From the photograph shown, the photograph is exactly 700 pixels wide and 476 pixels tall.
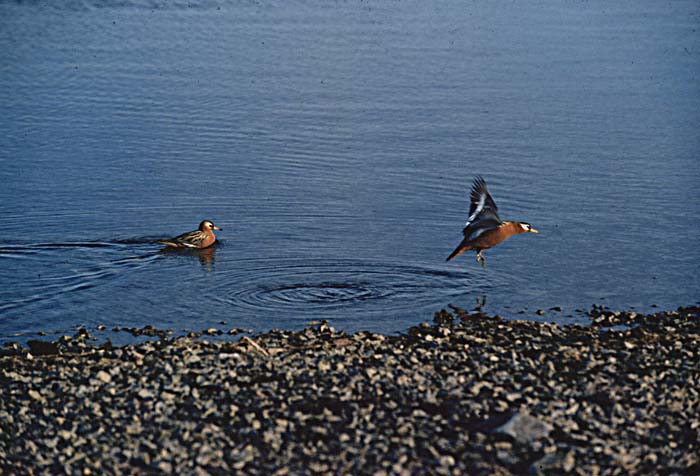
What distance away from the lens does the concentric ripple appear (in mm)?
15078

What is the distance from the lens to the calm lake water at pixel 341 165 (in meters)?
15.8

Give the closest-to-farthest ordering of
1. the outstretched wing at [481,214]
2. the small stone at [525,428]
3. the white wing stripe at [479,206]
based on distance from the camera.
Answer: the small stone at [525,428] → the outstretched wing at [481,214] → the white wing stripe at [479,206]

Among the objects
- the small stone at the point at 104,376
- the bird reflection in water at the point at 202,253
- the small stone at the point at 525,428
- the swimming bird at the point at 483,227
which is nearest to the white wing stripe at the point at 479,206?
the swimming bird at the point at 483,227

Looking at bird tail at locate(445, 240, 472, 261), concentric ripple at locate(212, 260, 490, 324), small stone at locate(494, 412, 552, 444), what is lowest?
small stone at locate(494, 412, 552, 444)

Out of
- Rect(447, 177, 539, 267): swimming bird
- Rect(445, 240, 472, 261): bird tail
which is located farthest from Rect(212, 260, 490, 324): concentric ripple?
Rect(447, 177, 539, 267): swimming bird

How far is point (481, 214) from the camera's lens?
1661 cm

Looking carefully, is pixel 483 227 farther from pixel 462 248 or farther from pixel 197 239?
pixel 197 239

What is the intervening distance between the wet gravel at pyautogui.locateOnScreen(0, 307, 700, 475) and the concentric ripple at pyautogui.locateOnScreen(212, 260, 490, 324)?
43.2 inches

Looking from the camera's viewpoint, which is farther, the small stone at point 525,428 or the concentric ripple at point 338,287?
the concentric ripple at point 338,287

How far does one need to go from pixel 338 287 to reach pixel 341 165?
258 inches

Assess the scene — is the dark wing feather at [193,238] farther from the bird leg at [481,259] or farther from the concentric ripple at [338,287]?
the bird leg at [481,259]

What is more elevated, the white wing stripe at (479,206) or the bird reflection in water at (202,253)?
the white wing stripe at (479,206)

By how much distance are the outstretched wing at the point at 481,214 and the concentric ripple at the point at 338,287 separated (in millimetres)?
711

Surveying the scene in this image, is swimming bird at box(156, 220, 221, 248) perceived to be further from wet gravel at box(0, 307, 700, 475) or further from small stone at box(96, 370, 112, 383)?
small stone at box(96, 370, 112, 383)
